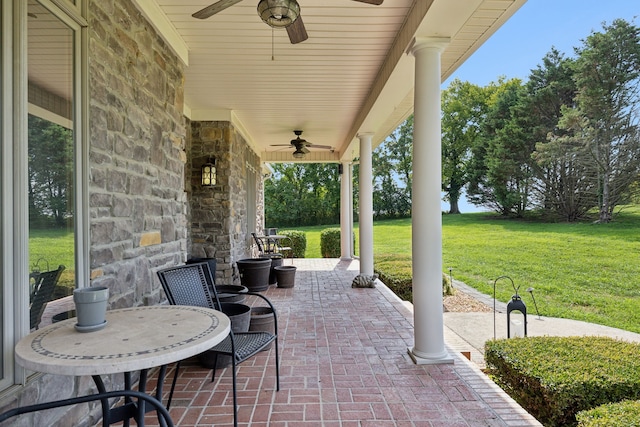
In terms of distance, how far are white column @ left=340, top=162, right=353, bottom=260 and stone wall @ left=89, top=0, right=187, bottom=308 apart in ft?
20.3

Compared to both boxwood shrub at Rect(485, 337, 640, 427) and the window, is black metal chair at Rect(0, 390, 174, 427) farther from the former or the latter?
boxwood shrub at Rect(485, 337, 640, 427)

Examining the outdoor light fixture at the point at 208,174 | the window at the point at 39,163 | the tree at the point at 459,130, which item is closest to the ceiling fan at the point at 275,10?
the window at the point at 39,163

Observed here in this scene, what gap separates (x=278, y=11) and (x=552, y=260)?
13.8m

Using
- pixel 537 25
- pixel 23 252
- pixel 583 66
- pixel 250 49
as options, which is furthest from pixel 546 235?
pixel 23 252

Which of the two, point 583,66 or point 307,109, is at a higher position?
point 583,66

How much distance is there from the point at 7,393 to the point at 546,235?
60.0ft

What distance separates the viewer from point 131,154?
2549 mm

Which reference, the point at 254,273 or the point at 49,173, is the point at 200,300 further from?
the point at 254,273

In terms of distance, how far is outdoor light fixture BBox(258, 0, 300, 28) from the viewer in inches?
77.9

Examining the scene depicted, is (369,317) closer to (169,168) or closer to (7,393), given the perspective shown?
(169,168)

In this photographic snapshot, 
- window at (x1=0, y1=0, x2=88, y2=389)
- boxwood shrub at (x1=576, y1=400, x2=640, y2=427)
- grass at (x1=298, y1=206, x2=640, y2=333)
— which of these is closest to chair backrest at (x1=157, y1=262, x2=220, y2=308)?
window at (x1=0, y1=0, x2=88, y2=389)

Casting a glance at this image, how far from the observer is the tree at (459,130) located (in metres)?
23.1

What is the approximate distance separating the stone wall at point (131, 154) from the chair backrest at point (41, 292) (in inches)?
11.2

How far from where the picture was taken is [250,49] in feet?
11.4
